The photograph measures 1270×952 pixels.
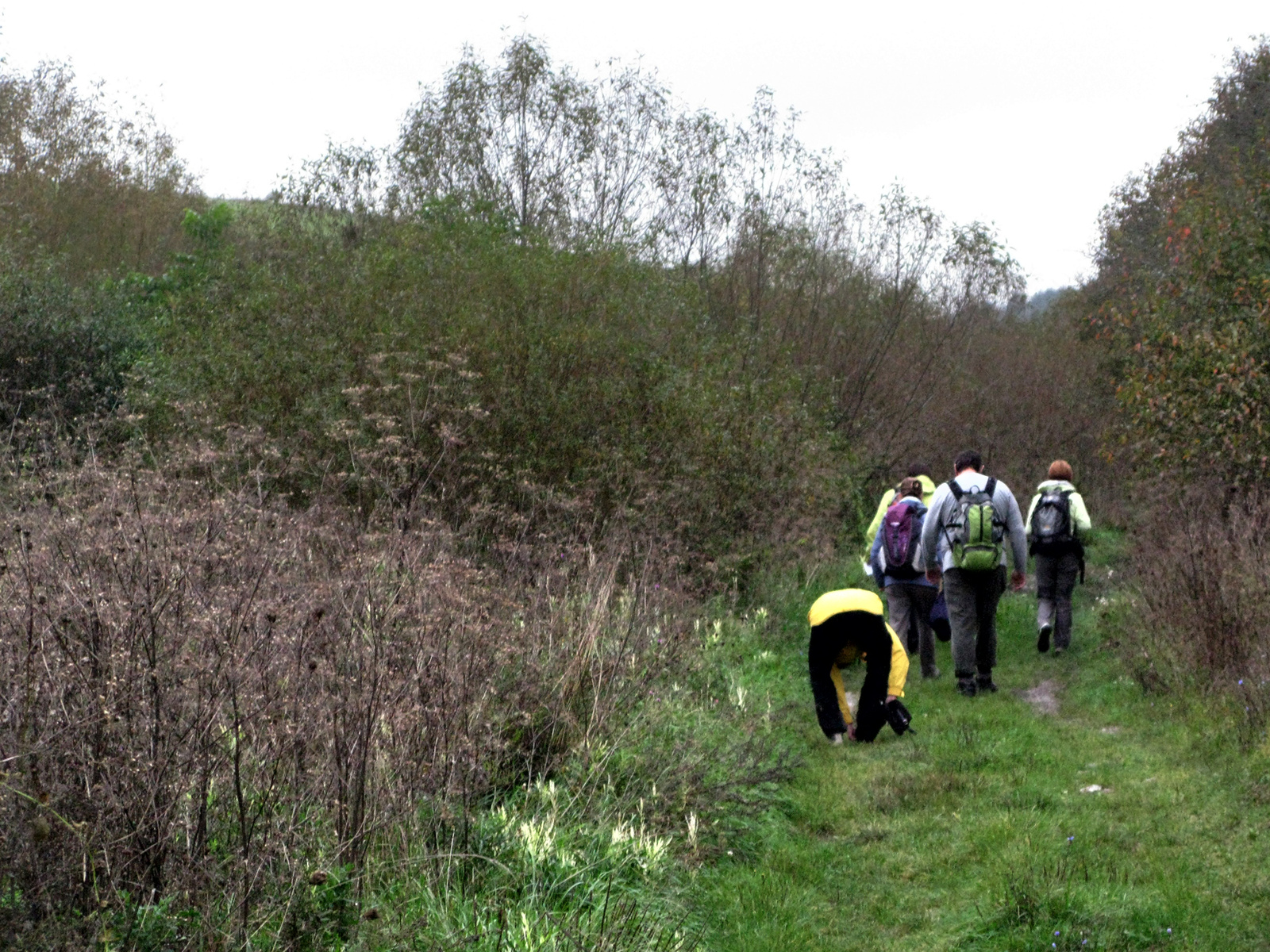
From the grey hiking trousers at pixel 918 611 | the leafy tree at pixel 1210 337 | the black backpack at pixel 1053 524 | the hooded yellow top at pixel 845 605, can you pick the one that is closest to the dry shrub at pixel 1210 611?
the black backpack at pixel 1053 524

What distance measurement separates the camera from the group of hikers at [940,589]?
8.22 meters

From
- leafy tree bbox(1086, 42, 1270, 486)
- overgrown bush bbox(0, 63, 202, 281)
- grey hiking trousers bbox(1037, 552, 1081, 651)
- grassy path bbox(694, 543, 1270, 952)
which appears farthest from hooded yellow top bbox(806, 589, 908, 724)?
overgrown bush bbox(0, 63, 202, 281)

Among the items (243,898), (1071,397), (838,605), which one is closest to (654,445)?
(838,605)

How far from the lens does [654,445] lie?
13625 mm

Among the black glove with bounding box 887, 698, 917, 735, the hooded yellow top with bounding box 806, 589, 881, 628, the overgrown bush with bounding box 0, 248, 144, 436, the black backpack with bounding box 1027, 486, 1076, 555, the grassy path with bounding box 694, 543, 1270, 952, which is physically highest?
the overgrown bush with bounding box 0, 248, 144, 436

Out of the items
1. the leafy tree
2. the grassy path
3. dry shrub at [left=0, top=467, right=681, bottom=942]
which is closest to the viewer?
dry shrub at [left=0, top=467, right=681, bottom=942]

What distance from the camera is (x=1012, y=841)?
6.08 meters

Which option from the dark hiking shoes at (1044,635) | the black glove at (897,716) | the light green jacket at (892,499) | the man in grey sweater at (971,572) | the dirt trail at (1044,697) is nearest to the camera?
the black glove at (897,716)

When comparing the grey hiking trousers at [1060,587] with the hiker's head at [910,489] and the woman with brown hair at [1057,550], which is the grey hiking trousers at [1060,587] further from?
the hiker's head at [910,489]

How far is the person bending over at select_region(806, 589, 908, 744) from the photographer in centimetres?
809

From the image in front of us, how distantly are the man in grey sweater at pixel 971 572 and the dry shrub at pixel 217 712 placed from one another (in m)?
4.82

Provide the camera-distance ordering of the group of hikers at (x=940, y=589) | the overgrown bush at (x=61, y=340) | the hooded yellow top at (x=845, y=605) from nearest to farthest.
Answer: the hooded yellow top at (x=845, y=605) → the group of hikers at (x=940, y=589) → the overgrown bush at (x=61, y=340)

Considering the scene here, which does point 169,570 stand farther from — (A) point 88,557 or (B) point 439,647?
(B) point 439,647

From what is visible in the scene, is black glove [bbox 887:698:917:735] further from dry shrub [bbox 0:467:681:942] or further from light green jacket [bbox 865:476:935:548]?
dry shrub [bbox 0:467:681:942]
